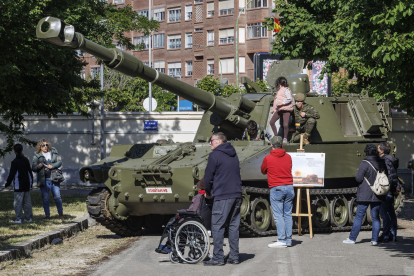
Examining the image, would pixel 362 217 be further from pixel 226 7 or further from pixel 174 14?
pixel 174 14

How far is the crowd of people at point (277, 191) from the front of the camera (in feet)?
28.2

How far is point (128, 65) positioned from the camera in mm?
9641

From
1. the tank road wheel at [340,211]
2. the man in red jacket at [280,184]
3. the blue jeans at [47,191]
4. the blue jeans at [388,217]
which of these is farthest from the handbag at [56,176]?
the blue jeans at [388,217]

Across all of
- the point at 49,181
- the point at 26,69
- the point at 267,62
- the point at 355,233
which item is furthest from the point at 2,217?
the point at 267,62

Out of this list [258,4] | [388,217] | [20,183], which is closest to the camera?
[388,217]

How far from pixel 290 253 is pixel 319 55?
12.9 m

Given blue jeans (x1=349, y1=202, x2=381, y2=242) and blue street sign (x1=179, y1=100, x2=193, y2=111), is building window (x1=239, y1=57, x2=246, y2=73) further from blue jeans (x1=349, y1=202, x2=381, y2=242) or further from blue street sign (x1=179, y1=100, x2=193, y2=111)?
blue jeans (x1=349, y1=202, x2=381, y2=242)

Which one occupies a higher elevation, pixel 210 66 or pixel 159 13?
pixel 159 13

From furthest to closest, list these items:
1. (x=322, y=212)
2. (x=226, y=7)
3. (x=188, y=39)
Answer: (x=188, y=39)
(x=226, y=7)
(x=322, y=212)

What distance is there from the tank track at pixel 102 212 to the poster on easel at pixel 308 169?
3373 millimetres

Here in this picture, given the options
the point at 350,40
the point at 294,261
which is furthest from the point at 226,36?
the point at 294,261

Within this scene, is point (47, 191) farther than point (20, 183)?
Yes

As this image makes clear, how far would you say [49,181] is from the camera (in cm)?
1351

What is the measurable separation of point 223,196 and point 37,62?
810 centimetres
